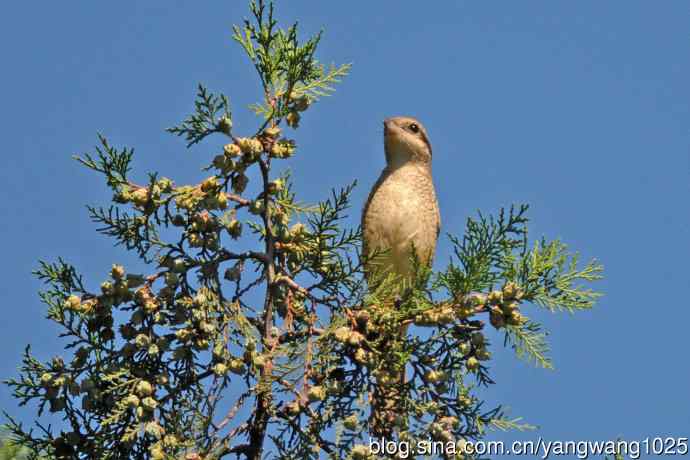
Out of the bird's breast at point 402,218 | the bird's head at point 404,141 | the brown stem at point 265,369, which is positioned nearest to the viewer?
the brown stem at point 265,369

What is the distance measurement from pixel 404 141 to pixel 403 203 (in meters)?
0.60

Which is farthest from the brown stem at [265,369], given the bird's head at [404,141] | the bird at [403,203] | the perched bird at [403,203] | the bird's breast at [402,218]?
the bird's head at [404,141]

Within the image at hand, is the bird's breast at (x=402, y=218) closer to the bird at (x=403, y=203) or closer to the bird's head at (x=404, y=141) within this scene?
the bird at (x=403, y=203)

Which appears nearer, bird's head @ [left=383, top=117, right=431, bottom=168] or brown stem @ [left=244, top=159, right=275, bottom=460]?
brown stem @ [left=244, top=159, right=275, bottom=460]

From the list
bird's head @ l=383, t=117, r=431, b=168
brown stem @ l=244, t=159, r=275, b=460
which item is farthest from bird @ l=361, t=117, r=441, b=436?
brown stem @ l=244, t=159, r=275, b=460

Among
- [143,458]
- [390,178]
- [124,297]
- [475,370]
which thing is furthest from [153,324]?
[390,178]

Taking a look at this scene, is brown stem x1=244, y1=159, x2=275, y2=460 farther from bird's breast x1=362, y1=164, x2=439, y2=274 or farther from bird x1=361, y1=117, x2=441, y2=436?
bird's breast x1=362, y1=164, x2=439, y2=274

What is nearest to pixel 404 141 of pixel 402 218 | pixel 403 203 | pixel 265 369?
pixel 403 203

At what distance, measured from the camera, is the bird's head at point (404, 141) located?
7.04m

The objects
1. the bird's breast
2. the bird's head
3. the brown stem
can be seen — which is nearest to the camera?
the brown stem

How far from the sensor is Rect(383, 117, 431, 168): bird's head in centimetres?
704

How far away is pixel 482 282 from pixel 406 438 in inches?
27.2

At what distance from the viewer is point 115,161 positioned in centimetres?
420

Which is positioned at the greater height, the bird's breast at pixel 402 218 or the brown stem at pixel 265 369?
the bird's breast at pixel 402 218
